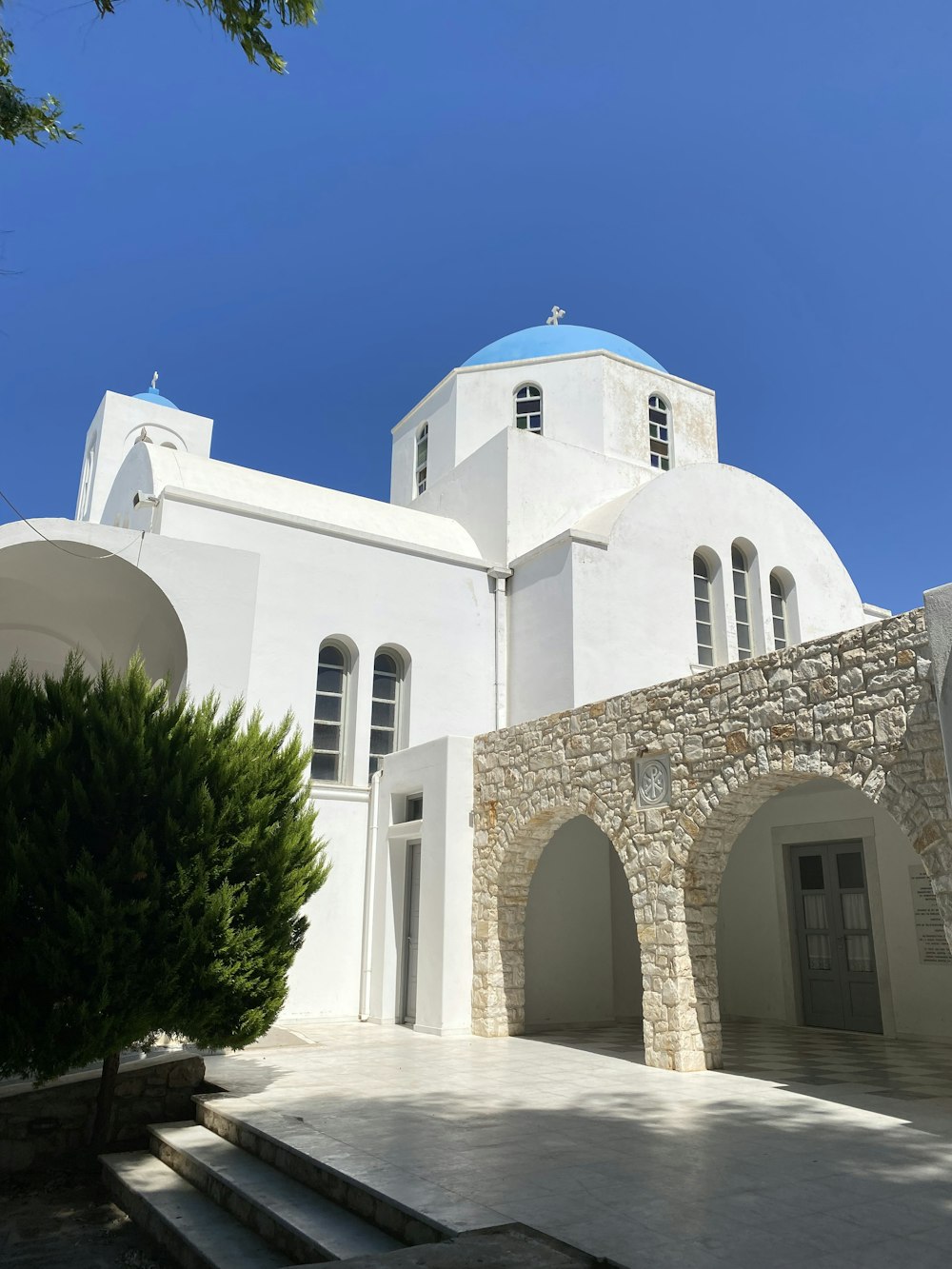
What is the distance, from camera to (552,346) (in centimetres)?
1794

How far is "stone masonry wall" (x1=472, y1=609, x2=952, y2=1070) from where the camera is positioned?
653 cm

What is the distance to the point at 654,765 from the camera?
8.70 m

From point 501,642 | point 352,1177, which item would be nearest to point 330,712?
point 501,642

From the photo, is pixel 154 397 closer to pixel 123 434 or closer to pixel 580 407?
pixel 123 434

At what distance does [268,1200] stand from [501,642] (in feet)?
32.2

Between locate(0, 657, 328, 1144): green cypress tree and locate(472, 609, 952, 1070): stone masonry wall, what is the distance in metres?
3.21

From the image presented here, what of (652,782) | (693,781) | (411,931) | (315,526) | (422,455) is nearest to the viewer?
(693,781)

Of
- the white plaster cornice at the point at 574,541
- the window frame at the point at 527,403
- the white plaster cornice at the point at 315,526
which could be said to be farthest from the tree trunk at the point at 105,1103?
the window frame at the point at 527,403

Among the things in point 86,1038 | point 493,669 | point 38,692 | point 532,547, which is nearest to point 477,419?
point 532,547

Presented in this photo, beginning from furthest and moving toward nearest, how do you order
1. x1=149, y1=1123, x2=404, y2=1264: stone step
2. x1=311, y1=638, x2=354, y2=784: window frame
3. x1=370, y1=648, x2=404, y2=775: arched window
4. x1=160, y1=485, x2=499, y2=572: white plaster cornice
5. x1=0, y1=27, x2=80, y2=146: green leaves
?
1. x1=370, y1=648, x2=404, y2=775: arched window
2. x1=311, y1=638, x2=354, y2=784: window frame
3. x1=160, y1=485, x2=499, y2=572: white plaster cornice
4. x1=0, y1=27, x2=80, y2=146: green leaves
5. x1=149, y1=1123, x2=404, y2=1264: stone step

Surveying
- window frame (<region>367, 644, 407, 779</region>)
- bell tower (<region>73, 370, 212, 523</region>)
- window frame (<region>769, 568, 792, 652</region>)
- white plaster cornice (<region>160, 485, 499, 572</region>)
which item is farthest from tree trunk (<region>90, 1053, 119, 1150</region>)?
bell tower (<region>73, 370, 212, 523</region>)

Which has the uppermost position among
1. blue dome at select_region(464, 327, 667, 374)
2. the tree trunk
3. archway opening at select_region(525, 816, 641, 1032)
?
blue dome at select_region(464, 327, 667, 374)

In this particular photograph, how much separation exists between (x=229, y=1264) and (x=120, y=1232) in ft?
4.70

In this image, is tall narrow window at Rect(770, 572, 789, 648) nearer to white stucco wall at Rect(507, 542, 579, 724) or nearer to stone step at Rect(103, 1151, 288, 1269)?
white stucco wall at Rect(507, 542, 579, 724)
